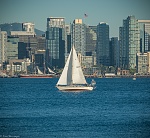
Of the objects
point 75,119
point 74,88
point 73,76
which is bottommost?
point 74,88

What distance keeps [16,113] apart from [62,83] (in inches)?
1454

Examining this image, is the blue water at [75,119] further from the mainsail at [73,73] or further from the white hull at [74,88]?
the mainsail at [73,73]

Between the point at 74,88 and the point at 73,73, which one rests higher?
the point at 73,73

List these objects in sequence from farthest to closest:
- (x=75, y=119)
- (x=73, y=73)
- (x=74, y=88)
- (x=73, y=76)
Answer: (x=73, y=73) < (x=73, y=76) < (x=74, y=88) < (x=75, y=119)

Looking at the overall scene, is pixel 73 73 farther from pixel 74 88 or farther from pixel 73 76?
pixel 74 88

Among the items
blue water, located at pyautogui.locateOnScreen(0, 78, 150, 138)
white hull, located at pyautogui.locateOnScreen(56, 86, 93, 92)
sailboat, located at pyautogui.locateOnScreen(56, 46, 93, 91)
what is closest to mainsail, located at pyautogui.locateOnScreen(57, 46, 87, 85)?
sailboat, located at pyautogui.locateOnScreen(56, 46, 93, 91)

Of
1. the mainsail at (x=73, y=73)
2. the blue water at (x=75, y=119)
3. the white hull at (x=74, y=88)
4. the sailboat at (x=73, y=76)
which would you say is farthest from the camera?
the mainsail at (x=73, y=73)

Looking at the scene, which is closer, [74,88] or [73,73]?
[74,88]

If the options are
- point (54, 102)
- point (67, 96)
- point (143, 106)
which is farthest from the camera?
point (67, 96)

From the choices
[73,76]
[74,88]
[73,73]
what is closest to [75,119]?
[74,88]

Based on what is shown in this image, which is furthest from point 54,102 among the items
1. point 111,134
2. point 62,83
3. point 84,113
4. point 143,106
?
point 111,134

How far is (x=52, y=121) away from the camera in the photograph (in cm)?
5697

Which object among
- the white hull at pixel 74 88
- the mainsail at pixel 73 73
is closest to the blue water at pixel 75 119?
the white hull at pixel 74 88

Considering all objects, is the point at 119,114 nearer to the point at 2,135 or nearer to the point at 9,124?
the point at 9,124
